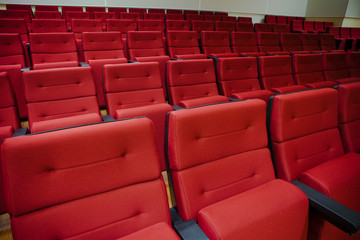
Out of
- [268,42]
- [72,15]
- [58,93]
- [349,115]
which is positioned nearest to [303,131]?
[349,115]

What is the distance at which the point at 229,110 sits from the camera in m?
0.31

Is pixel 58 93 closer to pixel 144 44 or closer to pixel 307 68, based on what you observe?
pixel 144 44

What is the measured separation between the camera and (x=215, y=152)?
0.31m

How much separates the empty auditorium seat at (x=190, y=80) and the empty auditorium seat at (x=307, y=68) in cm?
42

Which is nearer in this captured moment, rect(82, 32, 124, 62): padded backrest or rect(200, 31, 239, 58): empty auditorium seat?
rect(82, 32, 124, 62): padded backrest

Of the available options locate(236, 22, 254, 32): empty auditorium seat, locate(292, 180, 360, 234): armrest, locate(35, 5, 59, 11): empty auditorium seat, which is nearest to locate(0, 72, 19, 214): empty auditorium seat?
locate(292, 180, 360, 234): armrest

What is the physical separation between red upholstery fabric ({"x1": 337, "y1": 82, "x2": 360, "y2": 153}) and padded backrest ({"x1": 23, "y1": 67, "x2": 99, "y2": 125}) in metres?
0.55

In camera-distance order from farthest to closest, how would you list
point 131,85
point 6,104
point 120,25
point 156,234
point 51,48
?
point 120,25 < point 51,48 < point 131,85 < point 6,104 < point 156,234

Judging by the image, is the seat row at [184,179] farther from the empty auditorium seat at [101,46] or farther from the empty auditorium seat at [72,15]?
the empty auditorium seat at [72,15]

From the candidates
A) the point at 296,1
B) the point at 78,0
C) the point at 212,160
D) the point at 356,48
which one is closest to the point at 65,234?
the point at 212,160

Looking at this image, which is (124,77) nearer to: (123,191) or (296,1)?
(123,191)

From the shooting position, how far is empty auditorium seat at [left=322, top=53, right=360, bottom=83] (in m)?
0.99

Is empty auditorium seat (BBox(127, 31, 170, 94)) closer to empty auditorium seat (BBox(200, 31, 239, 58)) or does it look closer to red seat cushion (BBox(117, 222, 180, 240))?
empty auditorium seat (BBox(200, 31, 239, 58))

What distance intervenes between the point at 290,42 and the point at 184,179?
1.43 meters
